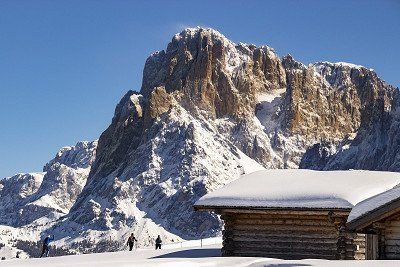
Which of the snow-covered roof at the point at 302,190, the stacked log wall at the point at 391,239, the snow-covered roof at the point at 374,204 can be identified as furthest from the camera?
the snow-covered roof at the point at 302,190

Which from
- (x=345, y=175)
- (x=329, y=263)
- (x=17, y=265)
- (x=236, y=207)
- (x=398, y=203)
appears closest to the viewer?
(x=329, y=263)

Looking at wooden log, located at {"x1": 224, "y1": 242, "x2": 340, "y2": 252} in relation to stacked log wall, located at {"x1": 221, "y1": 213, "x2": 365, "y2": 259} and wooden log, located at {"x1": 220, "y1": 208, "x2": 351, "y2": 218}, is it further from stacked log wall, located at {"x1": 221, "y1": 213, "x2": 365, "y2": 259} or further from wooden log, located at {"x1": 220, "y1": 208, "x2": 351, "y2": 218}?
wooden log, located at {"x1": 220, "y1": 208, "x2": 351, "y2": 218}

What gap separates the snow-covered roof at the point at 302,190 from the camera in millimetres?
24266

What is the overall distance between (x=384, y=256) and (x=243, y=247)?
8.67m

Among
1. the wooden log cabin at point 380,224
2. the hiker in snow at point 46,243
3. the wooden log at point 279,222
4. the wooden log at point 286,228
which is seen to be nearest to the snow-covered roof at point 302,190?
the wooden log at point 279,222

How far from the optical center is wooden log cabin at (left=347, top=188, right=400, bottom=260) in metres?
18.0

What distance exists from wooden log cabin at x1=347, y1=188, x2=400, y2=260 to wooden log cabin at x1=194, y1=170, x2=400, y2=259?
4589mm

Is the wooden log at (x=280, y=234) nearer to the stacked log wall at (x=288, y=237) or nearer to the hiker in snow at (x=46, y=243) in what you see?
the stacked log wall at (x=288, y=237)

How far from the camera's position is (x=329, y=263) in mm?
15711

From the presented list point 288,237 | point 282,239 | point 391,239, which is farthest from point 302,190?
point 391,239

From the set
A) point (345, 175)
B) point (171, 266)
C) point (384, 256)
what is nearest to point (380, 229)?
point (384, 256)

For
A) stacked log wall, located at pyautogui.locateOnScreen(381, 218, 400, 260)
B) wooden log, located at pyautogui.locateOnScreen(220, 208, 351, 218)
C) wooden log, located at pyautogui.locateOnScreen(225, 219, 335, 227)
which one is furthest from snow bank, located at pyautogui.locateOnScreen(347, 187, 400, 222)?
wooden log, located at pyautogui.locateOnScreen(225, 219, 335, 227)

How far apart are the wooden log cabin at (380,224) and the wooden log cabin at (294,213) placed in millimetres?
4589

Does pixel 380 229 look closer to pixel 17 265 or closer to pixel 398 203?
pixel 398 203
